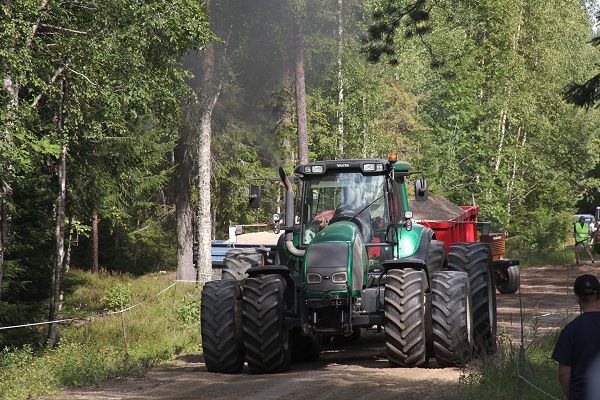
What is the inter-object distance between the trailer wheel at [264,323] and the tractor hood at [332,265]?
421 millimetres

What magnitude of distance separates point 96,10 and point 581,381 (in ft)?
49.0

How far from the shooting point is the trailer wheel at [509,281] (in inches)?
944

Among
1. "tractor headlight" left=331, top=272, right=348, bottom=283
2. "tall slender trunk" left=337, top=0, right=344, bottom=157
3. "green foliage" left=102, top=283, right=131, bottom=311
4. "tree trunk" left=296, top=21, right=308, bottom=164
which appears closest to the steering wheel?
"tractor headlight" left=331, top=272, right=348, bottom=283

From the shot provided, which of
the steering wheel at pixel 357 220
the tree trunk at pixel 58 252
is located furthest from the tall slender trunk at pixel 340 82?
the steering wheel at pixel 357 220

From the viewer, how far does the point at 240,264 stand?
14766 millimetres

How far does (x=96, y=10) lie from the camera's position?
19.4m

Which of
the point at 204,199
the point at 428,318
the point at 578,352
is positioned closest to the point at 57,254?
the point at 204,199

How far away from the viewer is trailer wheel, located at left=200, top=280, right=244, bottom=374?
41.8 feet

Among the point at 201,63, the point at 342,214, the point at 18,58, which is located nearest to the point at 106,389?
the point at 342,214

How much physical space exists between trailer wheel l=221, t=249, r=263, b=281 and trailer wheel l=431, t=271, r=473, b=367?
2948 millimetres

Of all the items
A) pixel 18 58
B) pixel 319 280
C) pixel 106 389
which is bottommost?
pixel 106 389

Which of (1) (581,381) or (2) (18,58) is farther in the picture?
(2) (18,58)

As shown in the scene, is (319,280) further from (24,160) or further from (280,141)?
(280,141)

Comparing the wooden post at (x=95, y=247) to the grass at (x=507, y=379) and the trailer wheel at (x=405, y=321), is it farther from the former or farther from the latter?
the grass at (x=507, y=379)
